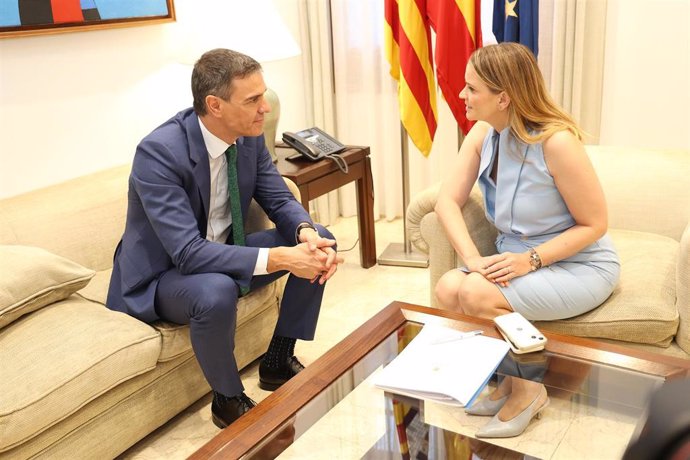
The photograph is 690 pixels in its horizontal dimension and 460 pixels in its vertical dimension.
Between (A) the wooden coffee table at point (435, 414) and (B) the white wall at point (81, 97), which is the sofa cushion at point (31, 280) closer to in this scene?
(B) the white wall at point (81, 97)

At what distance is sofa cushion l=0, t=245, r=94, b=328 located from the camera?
217 centimetres

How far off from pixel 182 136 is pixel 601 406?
151cm

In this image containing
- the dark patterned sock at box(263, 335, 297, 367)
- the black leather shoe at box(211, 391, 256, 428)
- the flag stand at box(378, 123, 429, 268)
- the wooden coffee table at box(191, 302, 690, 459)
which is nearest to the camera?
the wooden coffee table at box(191, 302, 690, 459)

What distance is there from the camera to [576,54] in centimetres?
365

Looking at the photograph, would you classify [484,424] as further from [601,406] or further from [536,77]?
[536,77]

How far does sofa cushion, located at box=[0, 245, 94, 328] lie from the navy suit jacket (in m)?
0.15

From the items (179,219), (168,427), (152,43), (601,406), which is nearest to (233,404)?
(168,427)

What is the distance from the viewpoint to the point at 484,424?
69.1 inches

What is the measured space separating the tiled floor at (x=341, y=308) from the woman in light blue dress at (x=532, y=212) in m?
0.82

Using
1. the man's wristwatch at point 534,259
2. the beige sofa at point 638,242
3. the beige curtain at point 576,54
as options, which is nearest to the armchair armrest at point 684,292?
the beige sofa at point 638,242

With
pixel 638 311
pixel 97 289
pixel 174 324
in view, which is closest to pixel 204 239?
pixel 174 324

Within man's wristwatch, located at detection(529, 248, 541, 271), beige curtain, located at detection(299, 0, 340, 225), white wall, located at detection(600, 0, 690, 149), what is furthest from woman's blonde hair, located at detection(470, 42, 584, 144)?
beige curtain, located at detection(299, 0, 340, 225)

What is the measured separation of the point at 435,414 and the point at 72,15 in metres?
2.17

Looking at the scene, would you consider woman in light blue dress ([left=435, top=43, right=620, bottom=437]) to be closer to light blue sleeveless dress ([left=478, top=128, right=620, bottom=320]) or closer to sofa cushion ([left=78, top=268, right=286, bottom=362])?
light blue sleeveless dress ([left=478, top=128, right=620, bottom=320])
